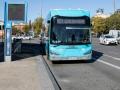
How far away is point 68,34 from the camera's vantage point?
21.5 metres

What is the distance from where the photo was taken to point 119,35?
232ft

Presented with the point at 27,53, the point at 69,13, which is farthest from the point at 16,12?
the point at 27,53

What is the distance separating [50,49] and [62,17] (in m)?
1.97

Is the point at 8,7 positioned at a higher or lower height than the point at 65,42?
higher

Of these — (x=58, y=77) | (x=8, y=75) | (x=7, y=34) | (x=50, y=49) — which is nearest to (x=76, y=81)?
(x=58, y=77)

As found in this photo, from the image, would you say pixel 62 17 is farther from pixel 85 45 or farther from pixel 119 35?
pixel 119 35

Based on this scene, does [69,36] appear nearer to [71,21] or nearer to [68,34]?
[68,34]

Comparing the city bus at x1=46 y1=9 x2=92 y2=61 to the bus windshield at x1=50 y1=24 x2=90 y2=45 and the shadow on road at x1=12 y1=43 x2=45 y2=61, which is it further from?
the shadow on road at x1=12 y1=43 x2=45 y2=61

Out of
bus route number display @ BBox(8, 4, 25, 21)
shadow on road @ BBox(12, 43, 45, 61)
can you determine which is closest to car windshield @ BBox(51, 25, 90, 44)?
bus route number display @ BBox(8, 4, 25, 21)

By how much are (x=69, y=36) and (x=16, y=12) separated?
12.4 ft

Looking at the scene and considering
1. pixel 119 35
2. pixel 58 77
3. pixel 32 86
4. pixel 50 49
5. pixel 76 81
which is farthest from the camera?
pixel 119 35

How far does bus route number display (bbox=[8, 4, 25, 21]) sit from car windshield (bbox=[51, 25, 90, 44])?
261cm

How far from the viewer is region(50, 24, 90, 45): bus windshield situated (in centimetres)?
2155

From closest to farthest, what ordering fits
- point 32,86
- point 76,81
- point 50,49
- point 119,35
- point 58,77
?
point 32,86 < point 76,81 < point 58,77 < point 50,49 < point 119,35
